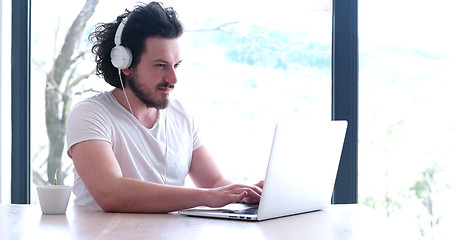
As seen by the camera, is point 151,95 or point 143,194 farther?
point 151,95

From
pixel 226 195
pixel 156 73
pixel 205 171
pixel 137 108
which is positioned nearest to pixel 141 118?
pixel 137 108

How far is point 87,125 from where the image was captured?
1.86 meters

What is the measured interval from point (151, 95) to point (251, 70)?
0.83 m

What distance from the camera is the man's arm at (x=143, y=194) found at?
162 centimetres

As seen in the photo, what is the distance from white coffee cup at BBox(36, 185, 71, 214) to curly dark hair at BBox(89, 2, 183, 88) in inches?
27.0

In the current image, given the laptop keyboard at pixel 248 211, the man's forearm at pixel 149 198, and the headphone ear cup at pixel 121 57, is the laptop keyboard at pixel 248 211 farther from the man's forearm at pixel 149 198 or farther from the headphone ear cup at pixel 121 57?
the headphone ear cup at pixel 121 57

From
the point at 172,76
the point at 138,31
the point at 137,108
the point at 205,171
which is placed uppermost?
the point at 138,31

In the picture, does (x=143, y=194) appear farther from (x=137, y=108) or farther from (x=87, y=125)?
(x=137, y=108)

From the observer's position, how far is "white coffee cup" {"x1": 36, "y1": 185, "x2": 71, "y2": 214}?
1590 mm

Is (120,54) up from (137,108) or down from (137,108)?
up
